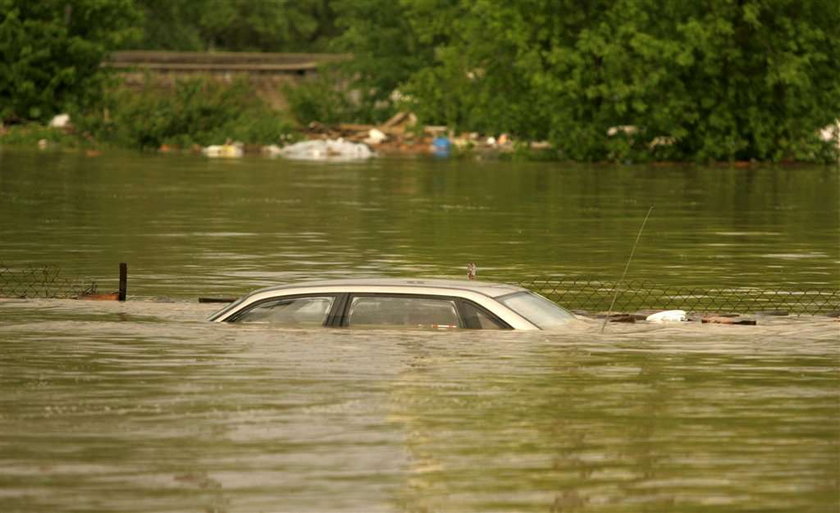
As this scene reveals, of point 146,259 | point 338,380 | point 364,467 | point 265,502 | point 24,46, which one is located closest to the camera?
point 265,502

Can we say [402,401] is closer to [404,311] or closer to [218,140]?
[404,311]

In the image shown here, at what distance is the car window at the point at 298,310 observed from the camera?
74.0ft

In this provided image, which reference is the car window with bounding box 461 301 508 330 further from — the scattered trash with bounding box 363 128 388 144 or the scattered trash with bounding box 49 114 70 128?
the scattered trash with bounding box 363 128 388 144

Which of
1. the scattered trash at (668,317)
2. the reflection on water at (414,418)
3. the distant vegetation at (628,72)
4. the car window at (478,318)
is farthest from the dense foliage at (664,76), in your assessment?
the car window at (478,318)

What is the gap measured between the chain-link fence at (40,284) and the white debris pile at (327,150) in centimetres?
6750

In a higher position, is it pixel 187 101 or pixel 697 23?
pixel 697 23

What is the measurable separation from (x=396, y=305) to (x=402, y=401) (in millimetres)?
3584

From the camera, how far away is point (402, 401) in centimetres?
1891

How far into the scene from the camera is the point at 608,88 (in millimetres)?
86812

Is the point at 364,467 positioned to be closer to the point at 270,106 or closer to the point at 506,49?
the point at 506,49

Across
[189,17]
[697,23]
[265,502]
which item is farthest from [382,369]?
[189,17]

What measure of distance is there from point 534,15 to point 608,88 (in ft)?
15.9

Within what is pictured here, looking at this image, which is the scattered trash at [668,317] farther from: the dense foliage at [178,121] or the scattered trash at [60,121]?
the scattered trash at [60,121]

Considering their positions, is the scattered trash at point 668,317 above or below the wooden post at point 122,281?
above
